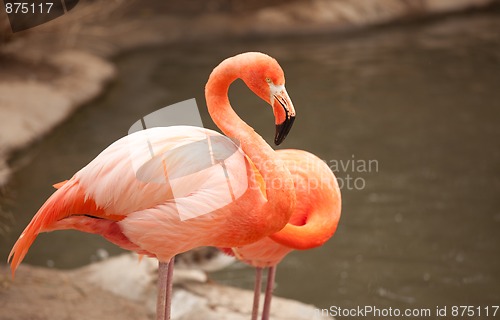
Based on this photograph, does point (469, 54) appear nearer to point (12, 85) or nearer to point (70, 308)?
point (12, 85)

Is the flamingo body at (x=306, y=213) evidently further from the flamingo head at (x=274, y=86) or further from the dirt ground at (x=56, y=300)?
the dirt ground at (x=56, y=300)

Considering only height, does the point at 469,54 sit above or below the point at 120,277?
above

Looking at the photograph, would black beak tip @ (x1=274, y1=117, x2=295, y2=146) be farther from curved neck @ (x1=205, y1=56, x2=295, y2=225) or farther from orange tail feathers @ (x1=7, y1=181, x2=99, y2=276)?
orange tail feathers @ (x1=7, y1=181, x2=99, y2=276)

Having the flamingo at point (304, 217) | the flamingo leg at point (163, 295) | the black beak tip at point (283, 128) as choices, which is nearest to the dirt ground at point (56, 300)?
the flamingo at point (304, 217)

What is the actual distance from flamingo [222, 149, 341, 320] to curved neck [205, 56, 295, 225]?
0.30 meters

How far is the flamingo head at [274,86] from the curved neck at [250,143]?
0.16 ft

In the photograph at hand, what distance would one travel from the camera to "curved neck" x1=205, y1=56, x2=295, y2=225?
2.60 m

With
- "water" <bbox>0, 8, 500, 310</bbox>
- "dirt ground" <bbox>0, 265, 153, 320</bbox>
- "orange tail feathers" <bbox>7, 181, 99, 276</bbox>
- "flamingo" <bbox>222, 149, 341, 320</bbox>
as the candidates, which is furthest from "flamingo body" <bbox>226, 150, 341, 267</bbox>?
"water" <bbox>0, 8, 500, 310</bbox>

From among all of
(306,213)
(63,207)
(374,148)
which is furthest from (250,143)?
(374,148)

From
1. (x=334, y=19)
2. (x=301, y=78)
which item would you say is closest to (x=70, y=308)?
(x=301, y=78)

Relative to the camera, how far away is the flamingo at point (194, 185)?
101 inches

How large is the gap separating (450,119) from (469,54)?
2634 mm

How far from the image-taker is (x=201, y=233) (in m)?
2.60

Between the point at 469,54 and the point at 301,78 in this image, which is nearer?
the point at 301,78
